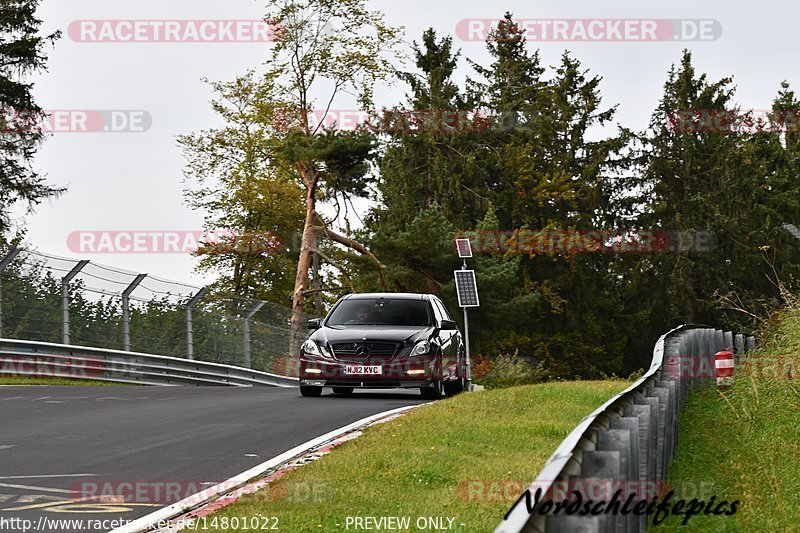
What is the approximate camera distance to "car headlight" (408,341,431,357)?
19.1 m

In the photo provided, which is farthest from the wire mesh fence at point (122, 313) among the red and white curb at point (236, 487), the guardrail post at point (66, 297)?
the red and white curb at point (236, 487)

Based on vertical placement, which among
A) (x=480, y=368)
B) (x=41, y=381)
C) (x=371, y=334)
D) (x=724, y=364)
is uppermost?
(x=371, y=334)

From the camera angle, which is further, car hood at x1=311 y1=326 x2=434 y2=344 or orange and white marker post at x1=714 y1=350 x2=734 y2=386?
car hood at x1=311 y1=326 x2=434 y2=344

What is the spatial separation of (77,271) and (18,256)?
4.82 feet

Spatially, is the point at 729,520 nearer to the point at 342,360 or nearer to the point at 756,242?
the point at 342,360

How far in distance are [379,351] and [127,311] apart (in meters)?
9.23

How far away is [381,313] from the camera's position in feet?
66.7

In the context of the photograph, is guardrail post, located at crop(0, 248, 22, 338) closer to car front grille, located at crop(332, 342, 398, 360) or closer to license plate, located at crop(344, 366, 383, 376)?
car front grille, located at crop(332, 342, 398, 360)

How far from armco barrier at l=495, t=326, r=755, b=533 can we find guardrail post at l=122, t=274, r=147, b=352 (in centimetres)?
1644

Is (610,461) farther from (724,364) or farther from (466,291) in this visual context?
(466,291)

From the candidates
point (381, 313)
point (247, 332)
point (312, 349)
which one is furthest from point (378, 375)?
point (247, 332)

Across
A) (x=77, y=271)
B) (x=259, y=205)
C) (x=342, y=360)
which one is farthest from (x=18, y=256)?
(x=259, y=205)
